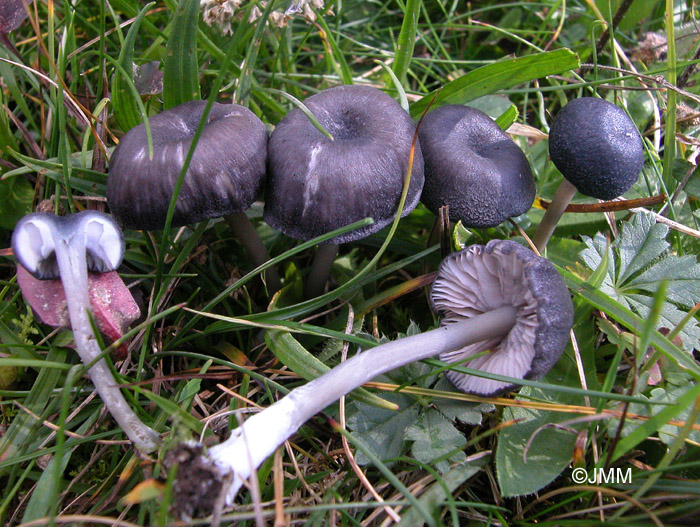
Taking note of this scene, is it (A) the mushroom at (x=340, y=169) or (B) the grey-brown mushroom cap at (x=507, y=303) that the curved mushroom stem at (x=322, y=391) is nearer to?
(B) the grey-brown mushroom cap at (x=507, y=303)

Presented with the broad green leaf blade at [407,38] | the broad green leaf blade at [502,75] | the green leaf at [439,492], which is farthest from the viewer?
the broad green leaf blade at [407,38]

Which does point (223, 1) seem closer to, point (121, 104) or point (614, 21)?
point (121, 104)

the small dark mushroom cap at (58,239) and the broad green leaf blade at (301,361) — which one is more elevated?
the small dark mushroom cap at (58,239)

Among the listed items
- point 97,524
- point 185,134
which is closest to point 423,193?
point 185,134

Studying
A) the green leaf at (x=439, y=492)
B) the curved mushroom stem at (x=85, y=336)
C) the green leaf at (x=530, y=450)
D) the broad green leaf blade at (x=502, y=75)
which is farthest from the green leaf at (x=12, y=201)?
the green leaf at (x=530, y=450)

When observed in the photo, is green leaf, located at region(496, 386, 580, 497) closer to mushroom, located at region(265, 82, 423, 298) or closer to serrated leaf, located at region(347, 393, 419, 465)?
serrated leaf, located at region(347, 393, 419, 465)

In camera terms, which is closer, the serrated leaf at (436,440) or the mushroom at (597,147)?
the serrated leaf at (436,440)
